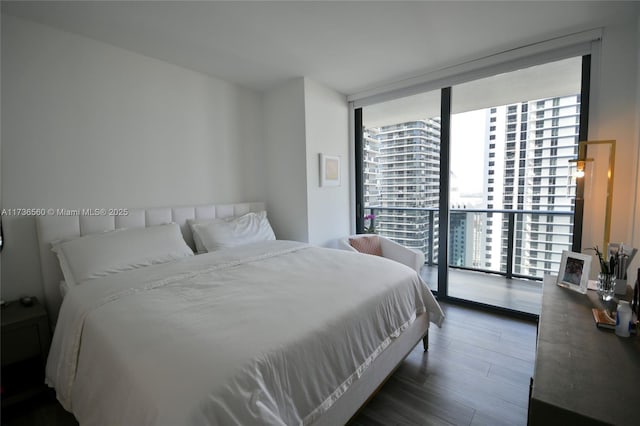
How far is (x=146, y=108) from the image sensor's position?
102 inches

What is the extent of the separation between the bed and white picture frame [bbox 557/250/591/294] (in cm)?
83

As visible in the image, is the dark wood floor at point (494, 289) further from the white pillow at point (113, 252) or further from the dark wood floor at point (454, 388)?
the white pillow at point (113, 252)

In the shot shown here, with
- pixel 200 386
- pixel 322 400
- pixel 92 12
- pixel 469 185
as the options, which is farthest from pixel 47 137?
pixel 469 185

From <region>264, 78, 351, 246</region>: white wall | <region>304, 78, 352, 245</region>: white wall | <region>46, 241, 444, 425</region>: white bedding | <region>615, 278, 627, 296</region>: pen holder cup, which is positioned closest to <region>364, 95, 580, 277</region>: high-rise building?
<region>304, 78, 352, 245</region>: white wall

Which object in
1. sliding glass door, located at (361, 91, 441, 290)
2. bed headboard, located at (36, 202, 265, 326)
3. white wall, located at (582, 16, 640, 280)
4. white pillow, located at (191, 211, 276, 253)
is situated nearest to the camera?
bed headboard, located at (36, 202, 265, 326)

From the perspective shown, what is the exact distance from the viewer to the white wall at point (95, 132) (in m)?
1.96

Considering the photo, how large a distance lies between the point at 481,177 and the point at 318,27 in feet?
9.48

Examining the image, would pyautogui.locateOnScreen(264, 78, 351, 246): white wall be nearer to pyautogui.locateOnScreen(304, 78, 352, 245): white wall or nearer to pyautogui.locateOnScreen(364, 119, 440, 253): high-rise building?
pyautogui.locateOnScreen(304, 78, 352, 245): white wall

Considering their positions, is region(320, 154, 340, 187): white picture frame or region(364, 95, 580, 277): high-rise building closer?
region(364, 95, 580, 277): high-rise building

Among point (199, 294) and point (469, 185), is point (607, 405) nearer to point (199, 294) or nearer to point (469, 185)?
point (199, 294)

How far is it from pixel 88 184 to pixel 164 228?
67cm

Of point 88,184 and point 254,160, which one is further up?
point 254,160

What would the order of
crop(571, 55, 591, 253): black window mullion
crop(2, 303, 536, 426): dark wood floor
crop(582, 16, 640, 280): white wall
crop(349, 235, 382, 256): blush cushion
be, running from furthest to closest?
crop(349, 235, 382, 256): blush cushion < crop(571, 55, 591, 253): black window mullion < crop(582, 16, 640, 280): white wall < crop(2, 303, 536, 426): dark wood floor

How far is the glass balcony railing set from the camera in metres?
3.43
